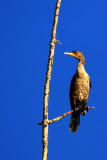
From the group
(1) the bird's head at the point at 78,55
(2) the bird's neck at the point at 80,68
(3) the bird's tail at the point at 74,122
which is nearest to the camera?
(3) the bird's tail at the point at 74,122

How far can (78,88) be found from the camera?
26.5 feet

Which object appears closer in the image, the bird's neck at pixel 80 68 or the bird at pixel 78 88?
the bird at pixel 78 88

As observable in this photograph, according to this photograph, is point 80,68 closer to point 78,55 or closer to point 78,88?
point 78,55

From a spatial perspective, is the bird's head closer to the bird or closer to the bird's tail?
the bird

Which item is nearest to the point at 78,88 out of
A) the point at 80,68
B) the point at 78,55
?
the point at 80,68

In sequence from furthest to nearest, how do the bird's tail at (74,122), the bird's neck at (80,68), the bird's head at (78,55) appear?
the bird's neck at (80,68) → the bird's head at (78,55) → the bird's tail at (74,122)

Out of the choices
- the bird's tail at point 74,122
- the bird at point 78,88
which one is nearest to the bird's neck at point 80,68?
the bird at point 78,88

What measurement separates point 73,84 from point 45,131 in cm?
352

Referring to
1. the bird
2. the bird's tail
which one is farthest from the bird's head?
the bird's tail

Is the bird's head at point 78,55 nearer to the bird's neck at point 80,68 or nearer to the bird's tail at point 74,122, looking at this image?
the bird's neck at point 80,68

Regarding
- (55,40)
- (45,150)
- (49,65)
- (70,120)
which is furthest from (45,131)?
(70,120)

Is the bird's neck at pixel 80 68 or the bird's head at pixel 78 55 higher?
the bird's head at pixel 78 55

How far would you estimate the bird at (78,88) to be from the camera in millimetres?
7863

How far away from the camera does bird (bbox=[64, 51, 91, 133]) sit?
786 centimetres
